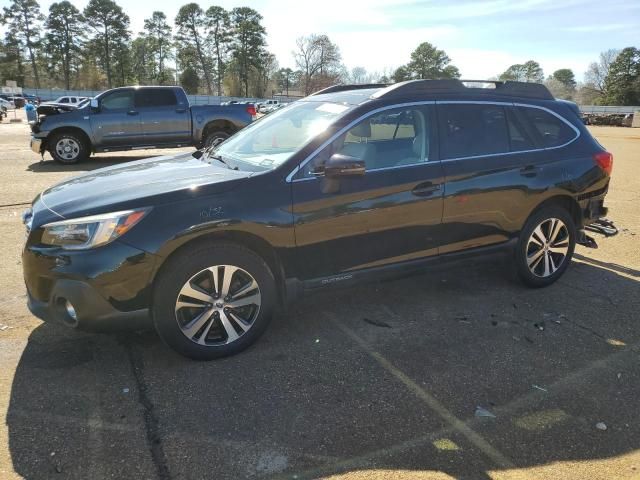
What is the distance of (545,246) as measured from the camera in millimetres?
4625

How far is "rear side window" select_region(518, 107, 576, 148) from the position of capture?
450 centimetres

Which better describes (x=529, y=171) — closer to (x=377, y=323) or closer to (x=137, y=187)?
(x=377, y=323)

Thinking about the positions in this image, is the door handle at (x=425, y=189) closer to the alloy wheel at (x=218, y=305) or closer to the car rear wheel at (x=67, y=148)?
the alloy wheel at (x=218, y=305)

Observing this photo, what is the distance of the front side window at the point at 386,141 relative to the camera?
11.8 feet

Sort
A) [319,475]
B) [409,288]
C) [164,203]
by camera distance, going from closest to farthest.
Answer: [319,475] < [164,203] < [409,288]

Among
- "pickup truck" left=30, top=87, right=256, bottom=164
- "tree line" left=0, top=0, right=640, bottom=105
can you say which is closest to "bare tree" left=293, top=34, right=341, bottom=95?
"tree line" left=0, top=0, right=640, bottom=105

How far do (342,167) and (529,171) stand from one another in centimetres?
A: 196

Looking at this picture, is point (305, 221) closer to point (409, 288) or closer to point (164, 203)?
point (164, 203)

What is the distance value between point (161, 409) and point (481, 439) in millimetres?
1758

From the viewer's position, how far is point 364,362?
3.37 metres

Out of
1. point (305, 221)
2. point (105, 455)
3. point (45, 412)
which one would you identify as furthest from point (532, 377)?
point (45, 412)

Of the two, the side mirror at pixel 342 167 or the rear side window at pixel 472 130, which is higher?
the rear side window at pixel 472 130

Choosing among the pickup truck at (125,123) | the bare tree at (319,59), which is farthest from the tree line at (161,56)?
the pickup truck at (125,123)

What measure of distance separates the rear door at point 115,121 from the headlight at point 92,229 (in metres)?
10.4
